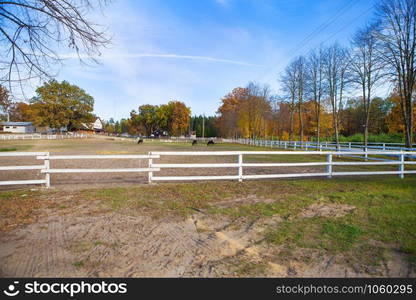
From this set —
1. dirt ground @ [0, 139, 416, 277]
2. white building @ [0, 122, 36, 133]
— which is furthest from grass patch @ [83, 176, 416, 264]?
white building @ [0, 122, 36, 133]

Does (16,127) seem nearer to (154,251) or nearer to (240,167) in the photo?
(240,167)

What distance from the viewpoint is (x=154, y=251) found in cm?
324

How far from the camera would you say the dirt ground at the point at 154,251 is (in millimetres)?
2742

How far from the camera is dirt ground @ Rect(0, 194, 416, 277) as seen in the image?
2.74m

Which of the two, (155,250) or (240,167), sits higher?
(240,167)

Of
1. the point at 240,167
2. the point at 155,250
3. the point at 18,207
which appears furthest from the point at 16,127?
the point at 155,250

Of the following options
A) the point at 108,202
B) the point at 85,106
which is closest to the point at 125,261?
the point at 108,202

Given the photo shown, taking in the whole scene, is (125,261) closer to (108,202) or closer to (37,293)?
(37,293)

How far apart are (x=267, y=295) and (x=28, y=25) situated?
20.5 feet

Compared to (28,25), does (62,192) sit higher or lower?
lower

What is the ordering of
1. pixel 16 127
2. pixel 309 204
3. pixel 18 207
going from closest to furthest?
pixel 18 207
pixel 309 204
pixel 16 127

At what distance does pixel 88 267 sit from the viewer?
278cm

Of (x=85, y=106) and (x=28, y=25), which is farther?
(x=85, y=106)

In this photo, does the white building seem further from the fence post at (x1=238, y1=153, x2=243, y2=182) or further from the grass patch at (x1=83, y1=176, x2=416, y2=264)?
the fence post at (x1=238, y1=153, x2=243, y2=182)
